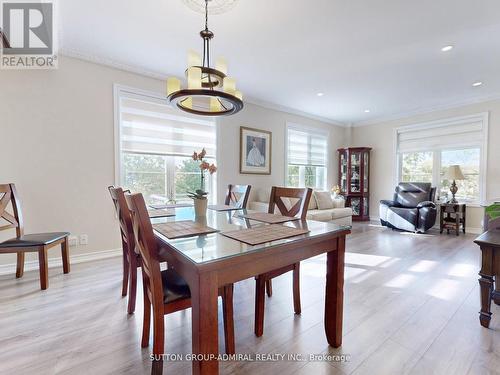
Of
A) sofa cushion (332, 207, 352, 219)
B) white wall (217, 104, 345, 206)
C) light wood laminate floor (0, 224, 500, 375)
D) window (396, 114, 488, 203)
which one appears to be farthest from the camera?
sofa cushion (332, 207, 352, 219)

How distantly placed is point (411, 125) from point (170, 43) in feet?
17.3

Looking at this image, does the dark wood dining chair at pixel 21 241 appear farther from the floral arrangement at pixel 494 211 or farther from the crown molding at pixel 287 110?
the floral arrangement at pixel 494 211

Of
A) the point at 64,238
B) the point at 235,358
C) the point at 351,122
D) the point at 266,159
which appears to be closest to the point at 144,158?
the point at 64,238

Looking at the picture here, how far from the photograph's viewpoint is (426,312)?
1973 mm

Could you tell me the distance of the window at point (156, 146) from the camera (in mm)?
3391

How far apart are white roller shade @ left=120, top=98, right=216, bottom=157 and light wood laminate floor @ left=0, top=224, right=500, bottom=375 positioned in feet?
5.65

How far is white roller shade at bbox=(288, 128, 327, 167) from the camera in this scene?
552 centimetres

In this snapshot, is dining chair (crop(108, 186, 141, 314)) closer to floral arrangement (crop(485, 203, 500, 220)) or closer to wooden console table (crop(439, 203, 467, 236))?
floral arrangement (crop(485, 203, 500, 220))

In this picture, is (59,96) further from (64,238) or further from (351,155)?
(351,155)

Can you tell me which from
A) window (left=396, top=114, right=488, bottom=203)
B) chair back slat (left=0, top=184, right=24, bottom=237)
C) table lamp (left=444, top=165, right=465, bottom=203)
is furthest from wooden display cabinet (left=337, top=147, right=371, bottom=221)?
chair back slat (left=0, top=184, right=24, bottom=237)

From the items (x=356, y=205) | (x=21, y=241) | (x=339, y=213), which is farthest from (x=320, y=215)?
(x=21, y=241)

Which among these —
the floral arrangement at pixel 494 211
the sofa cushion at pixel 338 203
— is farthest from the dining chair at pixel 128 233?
the sofa cushion at pixel 338 203

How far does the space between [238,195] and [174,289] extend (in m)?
1.66

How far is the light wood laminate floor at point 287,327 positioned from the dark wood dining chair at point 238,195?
2.81 feet
